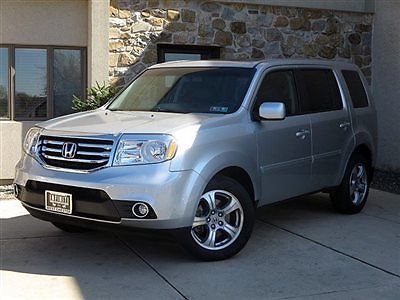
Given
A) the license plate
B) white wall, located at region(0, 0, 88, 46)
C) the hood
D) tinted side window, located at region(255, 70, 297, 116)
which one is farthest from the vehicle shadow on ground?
white wall, located at region(0, 0, 88, 46)

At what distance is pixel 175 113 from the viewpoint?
224 inches

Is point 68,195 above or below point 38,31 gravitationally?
below

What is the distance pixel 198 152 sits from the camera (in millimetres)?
5043

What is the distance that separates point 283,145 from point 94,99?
164 inches

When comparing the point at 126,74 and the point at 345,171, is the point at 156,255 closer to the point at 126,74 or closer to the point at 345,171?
the point at 345,171

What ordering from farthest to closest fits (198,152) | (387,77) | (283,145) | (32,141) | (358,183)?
(387,77)
(358,183)
(283,145)
(32,141)
(198,152)

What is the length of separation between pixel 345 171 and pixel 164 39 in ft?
15.0

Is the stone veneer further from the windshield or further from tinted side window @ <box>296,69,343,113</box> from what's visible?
the windshield

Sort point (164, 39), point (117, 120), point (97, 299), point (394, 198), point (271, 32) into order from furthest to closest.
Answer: point (271, 32)
point (164, 39)
point (394, 198)
point (117, 120)
point (97, 299)

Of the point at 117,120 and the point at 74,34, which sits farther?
the point at 74,34

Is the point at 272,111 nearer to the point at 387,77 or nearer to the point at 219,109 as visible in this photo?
the point at 219,109

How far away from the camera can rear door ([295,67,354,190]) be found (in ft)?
21.7

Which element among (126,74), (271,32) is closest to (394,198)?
(271,32)

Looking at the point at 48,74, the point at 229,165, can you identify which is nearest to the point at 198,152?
the point at 229,165
